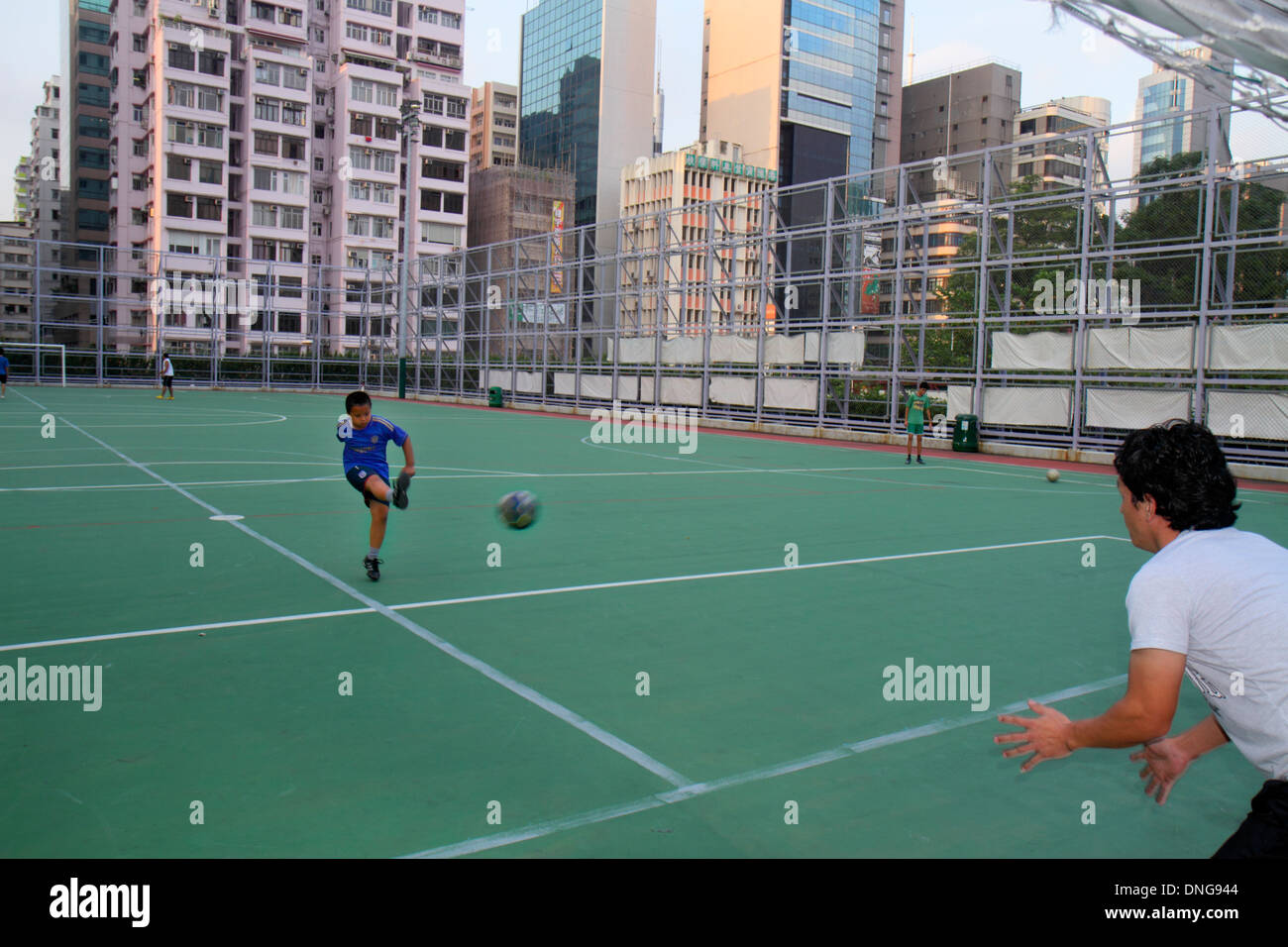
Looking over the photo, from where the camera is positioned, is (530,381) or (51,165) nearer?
(530,381)

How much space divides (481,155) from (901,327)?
418 feet

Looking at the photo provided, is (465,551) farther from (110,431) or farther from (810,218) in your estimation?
(810,218)

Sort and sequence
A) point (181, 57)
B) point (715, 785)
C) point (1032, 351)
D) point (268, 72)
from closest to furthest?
point (715, 785)
point (1032, 351)
point (181, 57)
point (268, 72)

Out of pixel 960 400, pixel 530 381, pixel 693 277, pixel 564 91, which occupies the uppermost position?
pixel 564 91

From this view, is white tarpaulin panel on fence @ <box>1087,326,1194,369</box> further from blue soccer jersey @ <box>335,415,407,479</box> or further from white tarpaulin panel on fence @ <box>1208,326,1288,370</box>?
blue soccer jersey @ <box>335,415,407,479</box>

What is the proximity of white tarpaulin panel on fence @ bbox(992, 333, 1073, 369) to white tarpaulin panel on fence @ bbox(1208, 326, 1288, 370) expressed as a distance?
3.13 m

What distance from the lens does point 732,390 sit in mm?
31656

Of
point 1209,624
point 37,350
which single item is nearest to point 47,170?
point 37,350

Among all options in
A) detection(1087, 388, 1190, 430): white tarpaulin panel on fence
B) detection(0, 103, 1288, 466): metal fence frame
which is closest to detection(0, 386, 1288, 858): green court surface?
detection(1087, 388, 1190, 430): white tarpaulin panel on fence

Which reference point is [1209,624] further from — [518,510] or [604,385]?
[604,385]

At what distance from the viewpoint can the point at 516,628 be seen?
6602 mm

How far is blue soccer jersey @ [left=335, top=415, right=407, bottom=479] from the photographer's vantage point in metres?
8.34

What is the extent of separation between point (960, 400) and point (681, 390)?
11.3 m
